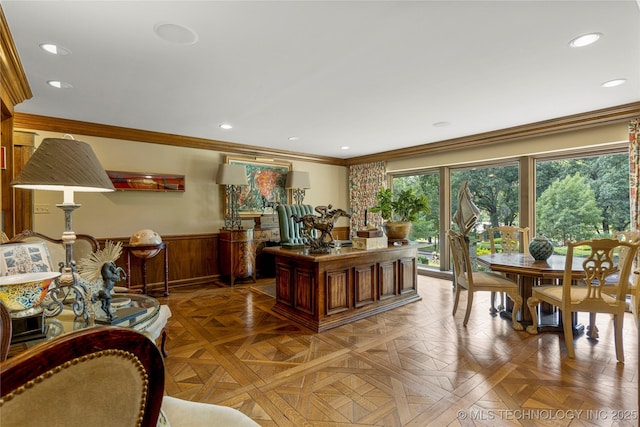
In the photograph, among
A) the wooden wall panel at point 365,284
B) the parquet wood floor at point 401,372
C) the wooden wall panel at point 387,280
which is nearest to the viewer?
the parquet wood floor at point 401,372

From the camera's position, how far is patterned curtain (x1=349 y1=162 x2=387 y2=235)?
633cm

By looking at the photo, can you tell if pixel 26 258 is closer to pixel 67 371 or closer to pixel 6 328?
pixel 6 328

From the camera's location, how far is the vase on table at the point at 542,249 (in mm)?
3070

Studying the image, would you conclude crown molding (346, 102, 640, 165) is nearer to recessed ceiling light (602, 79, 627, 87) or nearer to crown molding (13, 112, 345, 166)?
recessed ceiling light (602, 79, 627, 87)

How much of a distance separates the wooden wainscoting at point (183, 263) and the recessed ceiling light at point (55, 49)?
9.05 ft

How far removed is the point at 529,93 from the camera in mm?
3082

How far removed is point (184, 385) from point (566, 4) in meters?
3.38

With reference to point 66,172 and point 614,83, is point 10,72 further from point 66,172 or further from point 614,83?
point 614,83

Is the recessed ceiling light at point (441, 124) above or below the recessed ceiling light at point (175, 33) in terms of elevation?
below

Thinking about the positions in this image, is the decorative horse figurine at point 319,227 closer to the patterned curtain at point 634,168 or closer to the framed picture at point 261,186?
the framed picture at point 261,186

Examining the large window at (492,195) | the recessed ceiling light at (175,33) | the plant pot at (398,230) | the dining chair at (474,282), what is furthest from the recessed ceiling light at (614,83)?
the recessed ceiling light at (175,33)

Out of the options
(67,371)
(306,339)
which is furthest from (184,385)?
(67,371)

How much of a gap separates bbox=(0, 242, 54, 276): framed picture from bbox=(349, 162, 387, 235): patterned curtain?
5.00m

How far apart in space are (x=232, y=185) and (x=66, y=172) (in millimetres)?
3784
